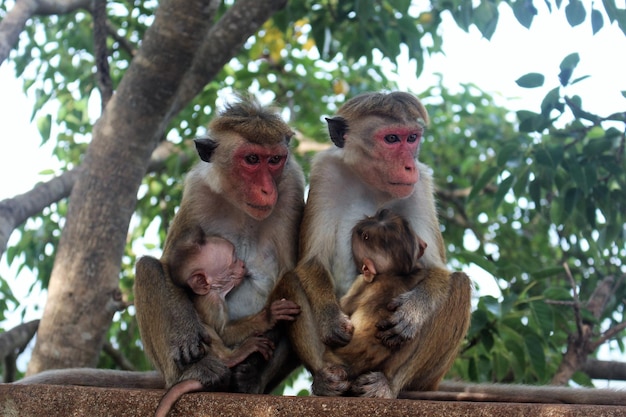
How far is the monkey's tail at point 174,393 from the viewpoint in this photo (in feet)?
9.35

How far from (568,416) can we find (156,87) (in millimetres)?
2910

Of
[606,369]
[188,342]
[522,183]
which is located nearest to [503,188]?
[522,183]

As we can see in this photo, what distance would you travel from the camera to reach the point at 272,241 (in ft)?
12.4

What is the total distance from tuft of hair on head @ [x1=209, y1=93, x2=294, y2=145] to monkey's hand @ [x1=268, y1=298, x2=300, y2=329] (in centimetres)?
73

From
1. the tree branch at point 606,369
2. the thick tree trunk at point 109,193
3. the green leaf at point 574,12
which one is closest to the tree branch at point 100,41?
the thick tree trunk at point 109,193

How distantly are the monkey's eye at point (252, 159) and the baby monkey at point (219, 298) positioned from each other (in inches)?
14.9

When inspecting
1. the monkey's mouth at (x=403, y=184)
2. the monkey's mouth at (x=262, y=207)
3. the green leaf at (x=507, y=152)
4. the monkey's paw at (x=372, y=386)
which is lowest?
the monkey's paw at (x=372, y=386)

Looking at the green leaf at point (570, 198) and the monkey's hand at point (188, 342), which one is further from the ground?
the monkey's hand at point (188, 342)

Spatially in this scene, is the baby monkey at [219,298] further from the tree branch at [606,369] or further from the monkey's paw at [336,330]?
the tree branch at [606,369]

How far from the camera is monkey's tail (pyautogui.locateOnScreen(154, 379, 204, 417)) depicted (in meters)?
2.85

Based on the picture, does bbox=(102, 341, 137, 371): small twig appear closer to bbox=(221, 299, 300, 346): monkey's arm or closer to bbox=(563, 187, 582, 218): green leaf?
bbox=(221, 299, 300, 346): monkey's arm

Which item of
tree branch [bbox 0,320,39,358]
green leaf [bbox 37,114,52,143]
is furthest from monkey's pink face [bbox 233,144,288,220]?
green leaf [bbox 37,114,52,143]

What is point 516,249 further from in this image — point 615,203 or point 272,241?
point 272,241

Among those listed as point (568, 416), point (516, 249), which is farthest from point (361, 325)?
point (516, 249)
